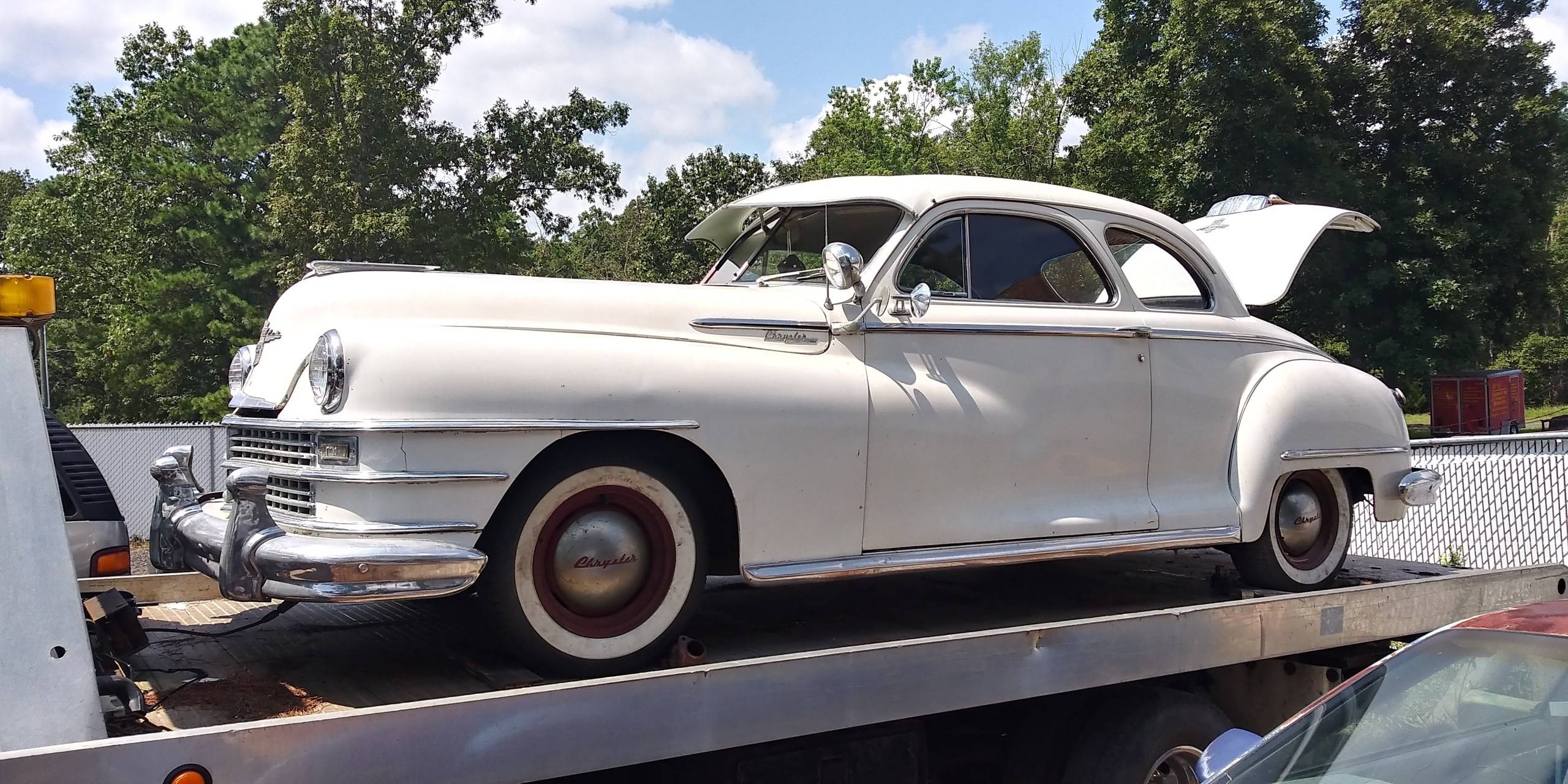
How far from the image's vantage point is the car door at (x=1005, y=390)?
3.56m

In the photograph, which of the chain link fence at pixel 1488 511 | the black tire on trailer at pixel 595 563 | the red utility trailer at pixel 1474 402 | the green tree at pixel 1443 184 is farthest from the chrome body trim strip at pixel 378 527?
the red utility trailer at pixel 1474 402

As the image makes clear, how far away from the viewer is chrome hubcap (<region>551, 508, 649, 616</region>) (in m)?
2.99

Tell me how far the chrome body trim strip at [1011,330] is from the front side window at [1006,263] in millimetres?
138

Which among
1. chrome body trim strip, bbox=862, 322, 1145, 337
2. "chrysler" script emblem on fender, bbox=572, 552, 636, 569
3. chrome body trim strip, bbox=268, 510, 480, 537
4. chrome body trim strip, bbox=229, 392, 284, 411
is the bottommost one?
"chrysler" script emblem on fender, bbox=572, 552, 636, 569

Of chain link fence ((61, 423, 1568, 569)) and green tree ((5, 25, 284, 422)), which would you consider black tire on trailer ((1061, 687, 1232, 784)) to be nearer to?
chain link fence ((61, 423, 1568, 569))

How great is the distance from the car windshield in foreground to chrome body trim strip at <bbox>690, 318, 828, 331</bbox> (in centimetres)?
172

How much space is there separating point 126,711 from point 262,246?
83.5ft

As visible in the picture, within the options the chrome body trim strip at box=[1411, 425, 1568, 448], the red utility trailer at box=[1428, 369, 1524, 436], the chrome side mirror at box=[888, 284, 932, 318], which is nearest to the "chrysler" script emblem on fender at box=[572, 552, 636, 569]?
the chrome side mirror at box=[888, 284, 932, 318]

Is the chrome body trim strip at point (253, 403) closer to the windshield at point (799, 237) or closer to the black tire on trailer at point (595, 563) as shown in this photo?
the black tire on trailer at point (595, 563)

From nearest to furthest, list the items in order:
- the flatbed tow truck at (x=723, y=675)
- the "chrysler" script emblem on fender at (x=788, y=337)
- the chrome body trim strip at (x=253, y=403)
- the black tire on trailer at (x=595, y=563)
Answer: the flatbed tow truck at (x=723, y=675), the black tire on trailer at (x=595, y=563), the chrome body trim strip at (x=253, y=403), the "chrysler" script emblem on fender at (x=788, y=337)

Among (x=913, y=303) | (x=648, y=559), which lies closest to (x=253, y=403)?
(x=648, y=559)

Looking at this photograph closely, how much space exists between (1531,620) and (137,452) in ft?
53.2

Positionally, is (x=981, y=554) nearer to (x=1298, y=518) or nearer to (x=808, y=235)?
(x=808, y=235)

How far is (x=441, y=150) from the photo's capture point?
21.0m
